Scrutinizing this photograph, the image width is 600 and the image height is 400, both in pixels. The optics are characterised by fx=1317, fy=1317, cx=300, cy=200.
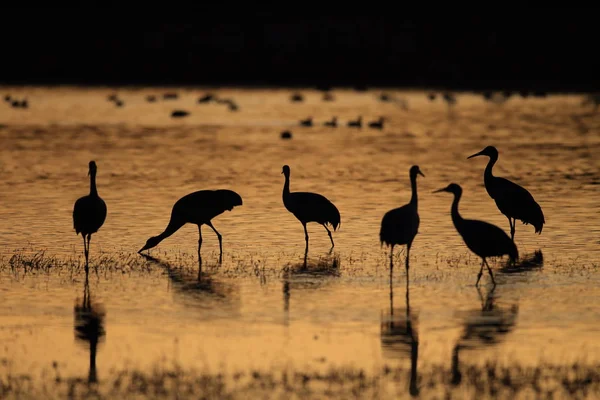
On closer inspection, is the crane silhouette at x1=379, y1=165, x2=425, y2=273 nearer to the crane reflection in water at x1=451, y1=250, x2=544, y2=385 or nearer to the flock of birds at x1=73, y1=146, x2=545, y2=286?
the flock of birds at x1=73, y1=146, x2=545, y2=286

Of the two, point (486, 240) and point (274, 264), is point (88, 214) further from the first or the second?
Answer: point (486, 240)

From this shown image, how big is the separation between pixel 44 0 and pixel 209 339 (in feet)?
547

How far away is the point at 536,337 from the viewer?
14.3 metres

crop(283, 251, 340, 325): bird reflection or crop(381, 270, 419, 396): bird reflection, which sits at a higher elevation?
crop(283, 251, 340, 325): bird reflection

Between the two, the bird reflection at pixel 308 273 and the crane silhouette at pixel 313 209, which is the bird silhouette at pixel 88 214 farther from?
the crane silhouette at pixel 313 209

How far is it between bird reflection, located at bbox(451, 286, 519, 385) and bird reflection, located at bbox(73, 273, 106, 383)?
3.75 m

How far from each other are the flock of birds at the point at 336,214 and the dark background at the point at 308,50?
77718 mm

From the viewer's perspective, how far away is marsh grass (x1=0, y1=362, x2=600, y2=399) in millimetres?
11922

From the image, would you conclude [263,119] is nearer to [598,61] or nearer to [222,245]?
[222,245]

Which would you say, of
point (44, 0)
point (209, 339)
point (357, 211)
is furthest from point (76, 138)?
point (44, 0)

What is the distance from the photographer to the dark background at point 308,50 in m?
122

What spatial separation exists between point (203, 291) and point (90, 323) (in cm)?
236

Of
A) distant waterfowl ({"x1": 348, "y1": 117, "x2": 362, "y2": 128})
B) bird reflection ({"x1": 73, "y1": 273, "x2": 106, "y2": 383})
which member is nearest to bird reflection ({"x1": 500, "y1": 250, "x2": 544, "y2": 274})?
bird reflection ({"x1": 73, "y1": 273, "x2": 106, "y2": 383})

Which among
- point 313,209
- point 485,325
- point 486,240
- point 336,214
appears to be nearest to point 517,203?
point 336,214
